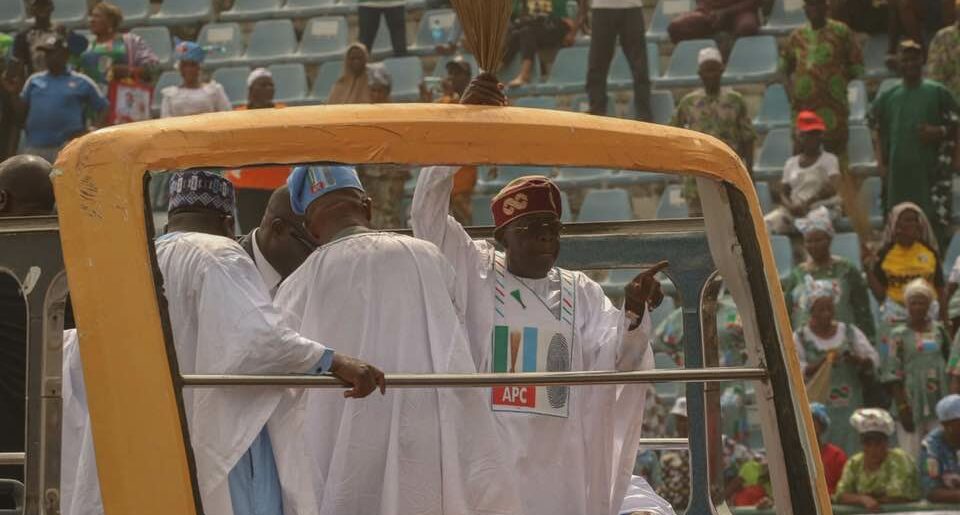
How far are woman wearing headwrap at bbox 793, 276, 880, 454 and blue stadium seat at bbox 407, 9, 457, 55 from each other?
21.4 ft

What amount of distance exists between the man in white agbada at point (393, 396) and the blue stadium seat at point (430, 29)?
12.7m

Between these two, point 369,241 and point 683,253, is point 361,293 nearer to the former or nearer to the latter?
point 369,241

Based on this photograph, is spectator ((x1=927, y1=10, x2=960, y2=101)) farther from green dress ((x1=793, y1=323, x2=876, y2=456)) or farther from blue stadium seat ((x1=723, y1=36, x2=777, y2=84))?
green dress ((x1=793, y1=323, x2=876, y2=456))

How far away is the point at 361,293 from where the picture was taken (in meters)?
4.94

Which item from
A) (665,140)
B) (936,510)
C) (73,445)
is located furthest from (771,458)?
(936,510)

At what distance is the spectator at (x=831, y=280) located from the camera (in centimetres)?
1227

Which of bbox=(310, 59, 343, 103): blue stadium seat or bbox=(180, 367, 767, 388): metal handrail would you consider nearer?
bbox=(180, 367, 767, 388): metal handrail

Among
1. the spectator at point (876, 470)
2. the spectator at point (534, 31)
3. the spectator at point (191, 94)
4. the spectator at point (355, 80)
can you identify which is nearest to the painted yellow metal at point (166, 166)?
the spectator at point (876, 470)

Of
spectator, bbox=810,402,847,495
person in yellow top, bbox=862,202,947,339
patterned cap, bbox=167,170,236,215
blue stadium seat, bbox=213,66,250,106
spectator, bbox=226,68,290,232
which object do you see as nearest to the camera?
patterned cap, bbox=167,170,236,215

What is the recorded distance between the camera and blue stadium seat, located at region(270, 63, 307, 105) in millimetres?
17688

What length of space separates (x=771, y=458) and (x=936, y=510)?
626cm

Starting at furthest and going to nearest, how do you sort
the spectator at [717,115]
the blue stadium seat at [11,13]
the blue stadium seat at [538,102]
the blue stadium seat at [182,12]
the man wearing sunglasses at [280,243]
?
the blue stadium seat at [182,12] < the blue stadium seat at [11,13] < the blue stadium seat at [538,102] < the spectator at [717,115] < the man wearing sunglasses at [280,243]

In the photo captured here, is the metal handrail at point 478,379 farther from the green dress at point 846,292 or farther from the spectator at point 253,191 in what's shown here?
the spectator at point 253,191

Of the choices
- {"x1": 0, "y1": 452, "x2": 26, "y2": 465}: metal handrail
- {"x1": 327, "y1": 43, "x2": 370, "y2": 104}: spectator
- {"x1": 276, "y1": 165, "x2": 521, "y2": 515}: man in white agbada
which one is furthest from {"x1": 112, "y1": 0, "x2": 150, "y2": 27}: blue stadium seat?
{"x1": 0, "y1": 452, "x2": 26, "y2": 465}: metal handrail
